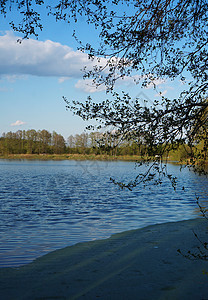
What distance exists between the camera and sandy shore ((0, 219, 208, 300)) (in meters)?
6.26

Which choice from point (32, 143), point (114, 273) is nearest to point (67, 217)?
point (114, 273)

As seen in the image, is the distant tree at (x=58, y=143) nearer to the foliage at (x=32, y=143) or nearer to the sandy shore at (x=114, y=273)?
the foliage at (x=32, y=143)

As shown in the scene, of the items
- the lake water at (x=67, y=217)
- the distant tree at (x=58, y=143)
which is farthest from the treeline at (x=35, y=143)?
the lake water at (x=67, y=217)

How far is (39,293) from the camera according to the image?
20.8 feet

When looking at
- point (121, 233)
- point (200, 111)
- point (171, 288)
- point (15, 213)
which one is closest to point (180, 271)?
point (171, 288)

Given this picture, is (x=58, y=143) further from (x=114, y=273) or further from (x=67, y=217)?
(x=114, y=273)

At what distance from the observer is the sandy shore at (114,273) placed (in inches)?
247

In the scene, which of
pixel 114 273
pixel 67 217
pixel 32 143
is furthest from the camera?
pixel 32 143

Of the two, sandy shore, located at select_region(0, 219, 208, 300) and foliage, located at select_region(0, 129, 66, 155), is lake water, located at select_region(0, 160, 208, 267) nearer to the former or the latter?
sandy shore, located at select_region(0, 219, 208, 300)

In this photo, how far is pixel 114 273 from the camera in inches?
294

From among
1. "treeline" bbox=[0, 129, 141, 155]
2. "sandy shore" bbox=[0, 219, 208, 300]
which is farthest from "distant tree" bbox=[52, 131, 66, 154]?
"sandy shore" bbox=[0, 219, 208, 300]

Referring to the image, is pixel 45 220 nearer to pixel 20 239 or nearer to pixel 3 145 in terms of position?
pixel 20 239

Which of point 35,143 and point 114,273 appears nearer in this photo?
point 114,273

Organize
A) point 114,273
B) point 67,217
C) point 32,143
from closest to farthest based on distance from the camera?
point 114,273 < point 67,217 < point 32,143
